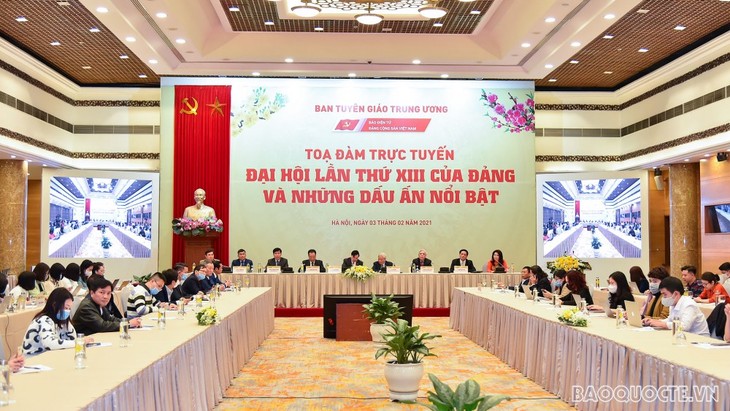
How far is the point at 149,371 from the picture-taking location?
160 inches

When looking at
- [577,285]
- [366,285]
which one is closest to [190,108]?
[366,285]

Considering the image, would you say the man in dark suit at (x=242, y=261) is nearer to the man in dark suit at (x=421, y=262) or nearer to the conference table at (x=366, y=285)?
the conference table at (x=366, y=285)

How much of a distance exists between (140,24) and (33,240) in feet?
31.7

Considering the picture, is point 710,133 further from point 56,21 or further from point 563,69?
point 56,21

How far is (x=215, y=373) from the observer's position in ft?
19.8

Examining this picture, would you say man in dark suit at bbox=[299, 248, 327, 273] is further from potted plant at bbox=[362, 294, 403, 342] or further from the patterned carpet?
potted plant at bbox=[362, 294, 403, 342]

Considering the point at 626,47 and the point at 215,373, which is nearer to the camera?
the point at 215,373

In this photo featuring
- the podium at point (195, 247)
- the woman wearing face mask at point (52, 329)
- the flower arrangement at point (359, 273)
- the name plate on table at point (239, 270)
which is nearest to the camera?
the woman wearing face mask at point (52, 329)

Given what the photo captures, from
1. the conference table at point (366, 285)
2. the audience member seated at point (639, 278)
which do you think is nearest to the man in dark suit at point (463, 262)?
the conference table at point (366, 285)

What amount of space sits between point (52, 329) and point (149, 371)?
1.07 meters

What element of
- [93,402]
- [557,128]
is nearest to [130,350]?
[93,402]

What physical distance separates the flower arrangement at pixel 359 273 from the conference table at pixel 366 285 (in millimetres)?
124

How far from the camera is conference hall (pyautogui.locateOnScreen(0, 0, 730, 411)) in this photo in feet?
36.8

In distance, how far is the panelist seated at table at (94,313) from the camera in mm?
5633
